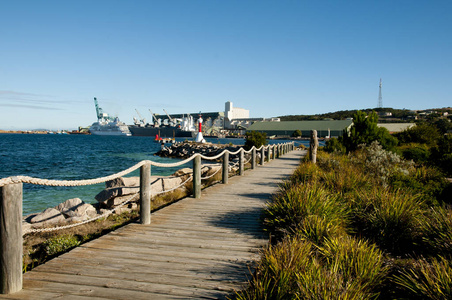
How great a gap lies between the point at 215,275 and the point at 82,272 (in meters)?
1.56

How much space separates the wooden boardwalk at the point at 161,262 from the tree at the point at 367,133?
1731cm

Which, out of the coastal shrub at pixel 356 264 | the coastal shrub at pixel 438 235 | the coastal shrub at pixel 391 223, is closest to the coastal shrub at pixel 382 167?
the coastal shrub at pixel 391 223

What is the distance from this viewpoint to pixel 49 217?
7.68 metres

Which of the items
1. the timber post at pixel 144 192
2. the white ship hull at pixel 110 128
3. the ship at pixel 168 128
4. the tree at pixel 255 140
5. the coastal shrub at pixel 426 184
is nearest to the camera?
the timber post at pixel 144 192

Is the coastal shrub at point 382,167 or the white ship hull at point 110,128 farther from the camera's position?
the white ship hull at point 110,128

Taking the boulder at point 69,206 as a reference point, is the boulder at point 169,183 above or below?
above

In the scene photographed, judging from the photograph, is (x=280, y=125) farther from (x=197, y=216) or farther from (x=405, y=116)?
(x=197, y=216)

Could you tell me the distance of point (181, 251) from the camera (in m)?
4.33

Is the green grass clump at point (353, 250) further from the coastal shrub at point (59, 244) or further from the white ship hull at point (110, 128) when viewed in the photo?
the white ship hull at point (110, 128)

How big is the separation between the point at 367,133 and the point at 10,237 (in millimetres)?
21746

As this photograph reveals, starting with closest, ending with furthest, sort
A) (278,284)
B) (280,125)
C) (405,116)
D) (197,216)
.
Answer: (278,284) < (197,216) < (280,125) < (405,116)

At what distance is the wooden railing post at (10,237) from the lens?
300cm

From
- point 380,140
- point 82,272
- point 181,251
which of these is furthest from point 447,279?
point 380,140

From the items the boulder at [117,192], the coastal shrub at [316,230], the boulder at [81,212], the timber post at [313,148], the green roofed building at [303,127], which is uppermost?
the green roofed building at [303,127]
